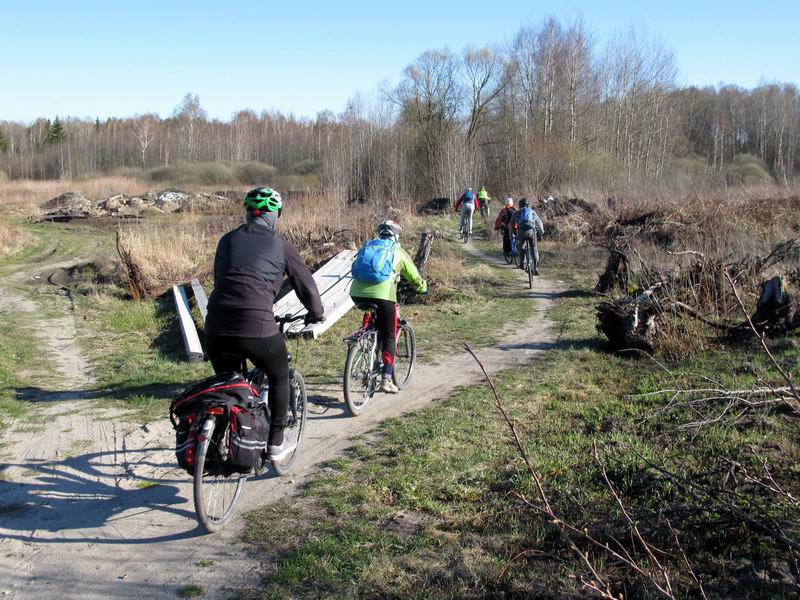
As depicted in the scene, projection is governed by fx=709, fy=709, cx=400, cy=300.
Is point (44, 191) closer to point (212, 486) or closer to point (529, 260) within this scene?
point (529, 260)

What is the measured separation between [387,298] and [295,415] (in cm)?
190

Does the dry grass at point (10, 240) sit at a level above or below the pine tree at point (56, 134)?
below

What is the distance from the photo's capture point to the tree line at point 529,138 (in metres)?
36.7

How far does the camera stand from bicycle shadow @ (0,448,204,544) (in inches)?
178

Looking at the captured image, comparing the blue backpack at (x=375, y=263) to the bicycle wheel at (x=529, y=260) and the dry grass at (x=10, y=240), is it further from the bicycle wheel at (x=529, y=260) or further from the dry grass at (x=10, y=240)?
the dry grass at (x=10, y=240)

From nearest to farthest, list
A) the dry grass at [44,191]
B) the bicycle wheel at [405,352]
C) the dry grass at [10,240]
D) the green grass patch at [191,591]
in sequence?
the green grass patch at [191,591], the bicycle wheel at [405,352], the dry grass at [10,240], the dry grass at [44,191]

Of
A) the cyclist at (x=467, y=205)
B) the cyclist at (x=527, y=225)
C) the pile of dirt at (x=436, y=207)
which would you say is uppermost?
the pile of dirt at (x=436, y=207)

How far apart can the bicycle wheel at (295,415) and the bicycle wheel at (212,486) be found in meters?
0.65

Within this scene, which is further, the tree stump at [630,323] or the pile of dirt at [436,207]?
the pile of dirt at [436,207]

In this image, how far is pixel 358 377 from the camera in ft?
23.1

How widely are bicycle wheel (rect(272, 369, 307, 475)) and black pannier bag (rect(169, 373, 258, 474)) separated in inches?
34.7

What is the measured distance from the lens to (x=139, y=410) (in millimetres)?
7160

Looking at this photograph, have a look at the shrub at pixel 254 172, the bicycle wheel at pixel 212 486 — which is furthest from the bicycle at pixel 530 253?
the shrub at pixel 254 172

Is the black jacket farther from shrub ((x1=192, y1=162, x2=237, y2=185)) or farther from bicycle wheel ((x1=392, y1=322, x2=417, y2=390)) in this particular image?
shrub ((x1=192, y1=162, x2=237, y2=185))
